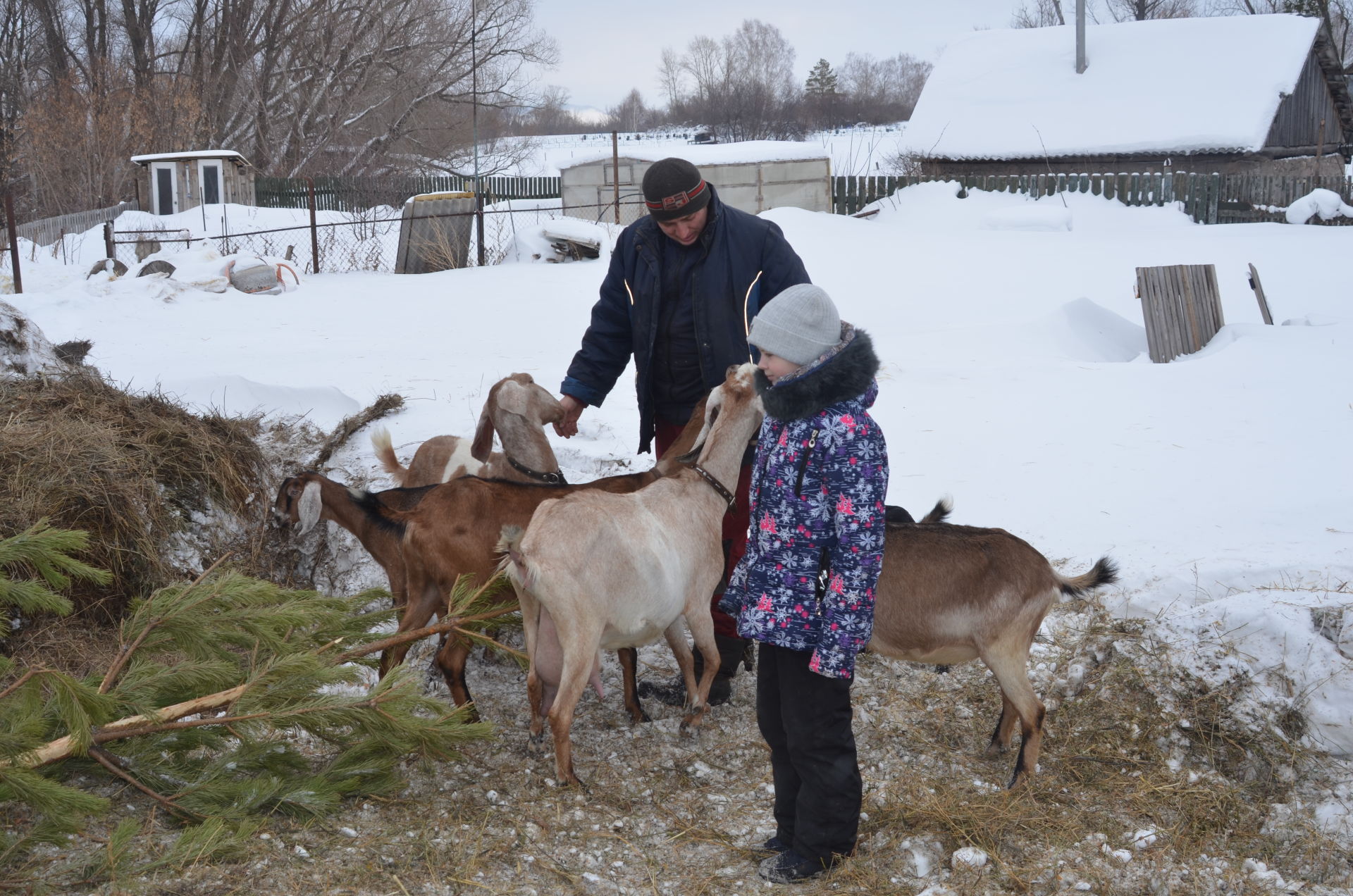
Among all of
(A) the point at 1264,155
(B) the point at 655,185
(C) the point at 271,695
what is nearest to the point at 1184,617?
(B) the point at 655,185

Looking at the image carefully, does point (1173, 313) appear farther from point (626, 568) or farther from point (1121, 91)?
point (1121, 91)

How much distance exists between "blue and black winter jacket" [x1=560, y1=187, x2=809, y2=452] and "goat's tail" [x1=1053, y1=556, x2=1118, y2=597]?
1.56 m

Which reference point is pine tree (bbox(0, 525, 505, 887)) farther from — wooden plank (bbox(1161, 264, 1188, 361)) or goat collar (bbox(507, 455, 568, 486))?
wooden plank (bbox(1161, 264, 1188, 361))

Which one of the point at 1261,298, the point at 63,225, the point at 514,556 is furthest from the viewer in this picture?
the point at 63,225

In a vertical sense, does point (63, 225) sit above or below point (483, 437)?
above

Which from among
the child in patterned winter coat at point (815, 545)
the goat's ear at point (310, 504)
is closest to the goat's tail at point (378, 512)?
the goat's ear at point (310, 504)

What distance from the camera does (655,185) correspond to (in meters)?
4.30

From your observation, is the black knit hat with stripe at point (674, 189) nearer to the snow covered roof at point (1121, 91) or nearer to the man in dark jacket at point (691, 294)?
the man in dark jacket at point (691, 294)

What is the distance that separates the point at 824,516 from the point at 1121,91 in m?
28.0

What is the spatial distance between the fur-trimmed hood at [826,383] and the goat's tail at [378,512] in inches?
81.9

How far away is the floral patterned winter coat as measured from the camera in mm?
3135

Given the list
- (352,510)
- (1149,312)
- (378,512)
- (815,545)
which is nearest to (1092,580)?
(815,545)

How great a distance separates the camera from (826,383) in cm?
313

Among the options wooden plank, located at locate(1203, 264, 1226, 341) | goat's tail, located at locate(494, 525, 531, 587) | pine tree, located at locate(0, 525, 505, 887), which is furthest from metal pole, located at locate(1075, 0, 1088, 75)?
pine tree, located at locate(0, 525, 505, 887)
